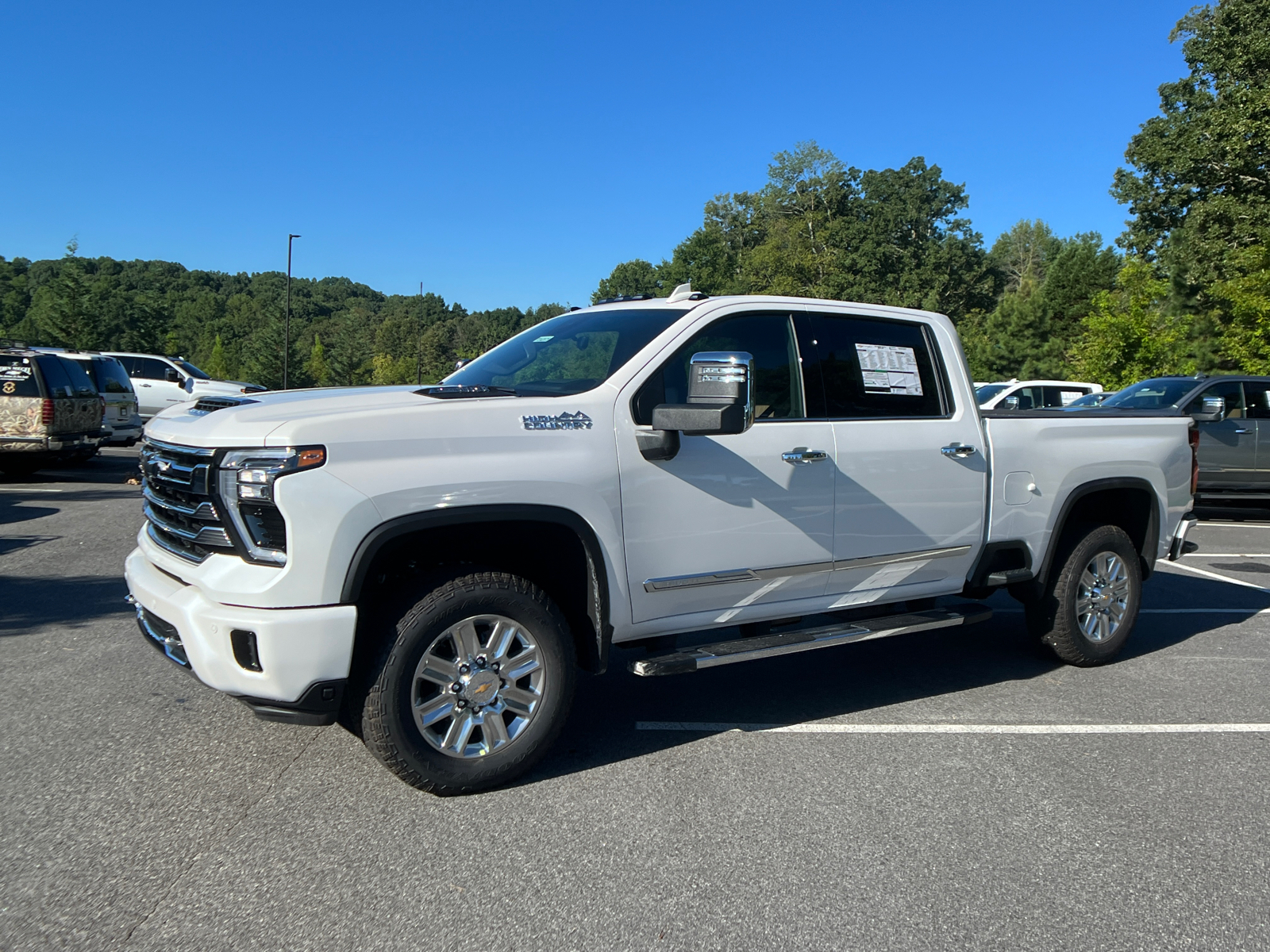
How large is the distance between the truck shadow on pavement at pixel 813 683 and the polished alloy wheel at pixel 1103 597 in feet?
0.97

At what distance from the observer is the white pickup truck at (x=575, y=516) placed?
351 centimetres

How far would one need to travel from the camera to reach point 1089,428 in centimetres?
580

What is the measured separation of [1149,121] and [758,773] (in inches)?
1570

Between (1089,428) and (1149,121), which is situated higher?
(1149,121)

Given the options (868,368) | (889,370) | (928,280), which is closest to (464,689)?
(868,368)

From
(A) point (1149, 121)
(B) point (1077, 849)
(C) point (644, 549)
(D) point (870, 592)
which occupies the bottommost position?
(B) point (1077, 849)

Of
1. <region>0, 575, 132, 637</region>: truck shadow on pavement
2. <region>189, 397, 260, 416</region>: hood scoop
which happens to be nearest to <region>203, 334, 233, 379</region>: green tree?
<region>0, 575, 132, 637</region>: truck shadow on pavement

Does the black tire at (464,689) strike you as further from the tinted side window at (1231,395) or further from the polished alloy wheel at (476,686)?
the tinted side window at (1231,395)

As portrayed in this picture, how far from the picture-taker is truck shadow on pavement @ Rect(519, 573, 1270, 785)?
4.58 m

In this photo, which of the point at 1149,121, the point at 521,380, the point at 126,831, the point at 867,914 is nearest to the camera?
the point at 867,914

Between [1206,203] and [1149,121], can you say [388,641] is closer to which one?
[1206,203]

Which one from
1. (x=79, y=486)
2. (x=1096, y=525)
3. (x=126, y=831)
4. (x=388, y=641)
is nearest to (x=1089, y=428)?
(x=1096, y=525)

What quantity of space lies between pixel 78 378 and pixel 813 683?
1329cm

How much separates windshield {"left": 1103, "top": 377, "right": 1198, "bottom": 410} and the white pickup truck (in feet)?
29.3
